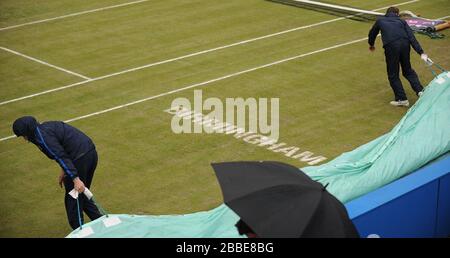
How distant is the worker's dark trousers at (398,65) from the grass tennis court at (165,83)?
0.44 metres

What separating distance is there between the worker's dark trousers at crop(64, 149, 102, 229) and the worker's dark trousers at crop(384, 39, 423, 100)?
673cm

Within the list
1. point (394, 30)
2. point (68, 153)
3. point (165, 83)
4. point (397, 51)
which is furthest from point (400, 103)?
point (68, 153)

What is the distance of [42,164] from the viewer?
12.5 metres

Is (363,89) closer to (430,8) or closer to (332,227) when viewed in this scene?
(430,8)

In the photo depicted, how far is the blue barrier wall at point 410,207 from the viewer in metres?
7.73

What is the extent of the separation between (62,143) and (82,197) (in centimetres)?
77

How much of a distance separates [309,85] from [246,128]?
254 centimetres

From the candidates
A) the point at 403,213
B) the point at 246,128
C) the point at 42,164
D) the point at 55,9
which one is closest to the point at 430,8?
the point at 246,128

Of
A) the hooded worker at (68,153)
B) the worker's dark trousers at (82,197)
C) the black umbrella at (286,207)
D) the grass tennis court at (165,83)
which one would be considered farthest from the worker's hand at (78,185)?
the black umbrella at (286,207)

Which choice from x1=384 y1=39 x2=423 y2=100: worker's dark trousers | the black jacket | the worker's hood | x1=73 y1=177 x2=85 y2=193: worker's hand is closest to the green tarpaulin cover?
x1=73 y1=177 x2=85 y2=193: worker's hand

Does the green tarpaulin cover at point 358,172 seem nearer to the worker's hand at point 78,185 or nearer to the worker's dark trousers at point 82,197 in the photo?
the worker's hand at point 78,185

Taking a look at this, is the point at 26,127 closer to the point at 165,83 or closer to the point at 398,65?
the point at 165,83

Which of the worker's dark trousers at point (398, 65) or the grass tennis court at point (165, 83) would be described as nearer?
the grass tennis court at point (165, 83)

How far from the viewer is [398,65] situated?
Answer: 559 inches
